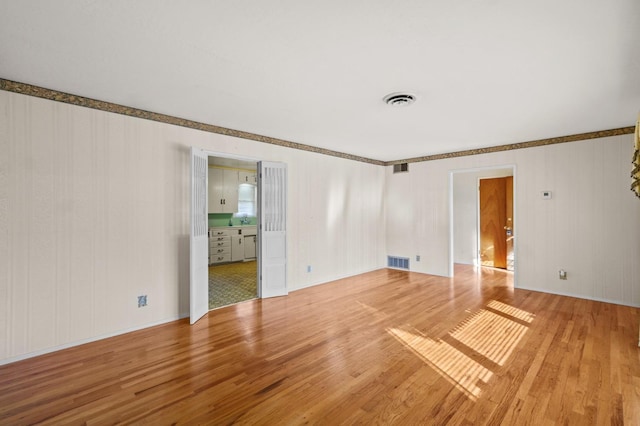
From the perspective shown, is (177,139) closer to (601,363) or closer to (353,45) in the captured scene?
(353,45)

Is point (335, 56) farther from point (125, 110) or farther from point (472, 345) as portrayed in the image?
point (472, 345)

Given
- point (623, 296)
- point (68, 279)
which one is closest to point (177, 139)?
point (68, 279)

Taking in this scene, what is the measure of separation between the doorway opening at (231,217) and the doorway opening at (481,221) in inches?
205

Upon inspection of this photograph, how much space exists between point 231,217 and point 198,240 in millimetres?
4720

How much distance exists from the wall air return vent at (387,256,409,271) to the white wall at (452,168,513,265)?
2000 millimetres

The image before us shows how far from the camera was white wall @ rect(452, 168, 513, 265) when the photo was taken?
744 cm

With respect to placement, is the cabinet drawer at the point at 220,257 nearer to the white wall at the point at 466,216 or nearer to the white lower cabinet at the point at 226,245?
the white lower cabinet at the point at 226,245

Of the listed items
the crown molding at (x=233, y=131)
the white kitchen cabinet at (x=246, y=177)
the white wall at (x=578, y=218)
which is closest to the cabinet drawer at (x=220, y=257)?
the white kitchen cabinet at (x=246, y=177)


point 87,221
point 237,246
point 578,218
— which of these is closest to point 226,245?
point 237,246

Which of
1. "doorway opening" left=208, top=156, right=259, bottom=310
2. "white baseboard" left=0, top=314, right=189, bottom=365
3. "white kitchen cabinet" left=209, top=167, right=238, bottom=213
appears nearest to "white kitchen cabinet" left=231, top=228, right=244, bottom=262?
"doorway opening" left=208, top=156, right=259, bottom=310

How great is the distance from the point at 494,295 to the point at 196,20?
17.3 feet

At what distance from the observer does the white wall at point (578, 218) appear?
4191 mm

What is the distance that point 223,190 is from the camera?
7.72 metres

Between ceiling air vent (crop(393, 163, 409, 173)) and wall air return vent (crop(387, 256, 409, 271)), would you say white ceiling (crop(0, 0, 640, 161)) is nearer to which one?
ceiling air vent (crop(393, 163, 409, 173))
